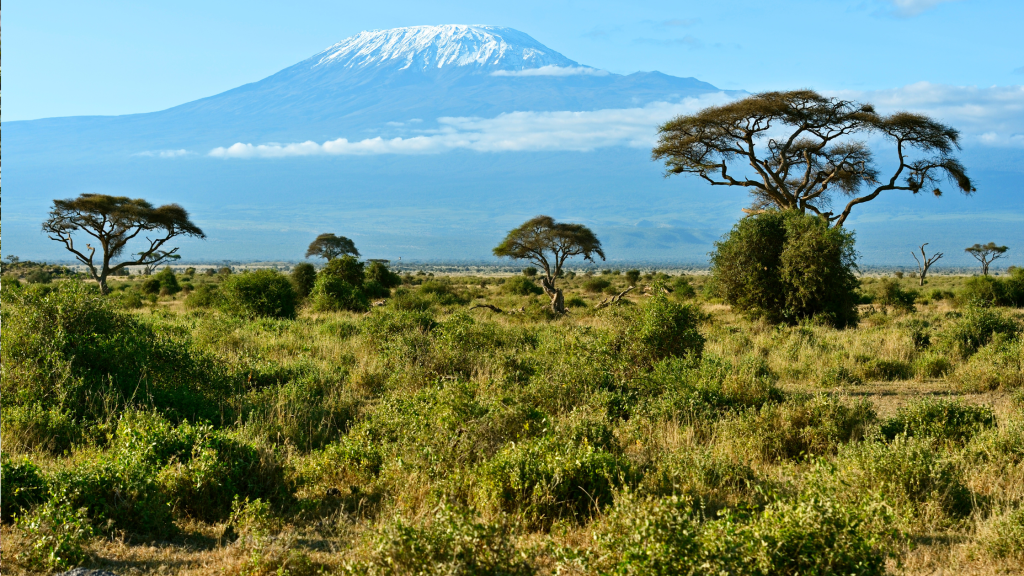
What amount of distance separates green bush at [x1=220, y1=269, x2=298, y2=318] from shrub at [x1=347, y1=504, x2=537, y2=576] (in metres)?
16.1

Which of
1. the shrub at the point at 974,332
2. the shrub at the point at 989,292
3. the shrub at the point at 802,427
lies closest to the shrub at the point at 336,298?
the shrub at the point at 974,332

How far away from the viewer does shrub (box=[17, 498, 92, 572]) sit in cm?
366

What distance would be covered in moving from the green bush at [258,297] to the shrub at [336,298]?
1.22 m

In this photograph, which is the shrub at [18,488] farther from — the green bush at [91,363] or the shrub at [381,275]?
the shrub at [381,275]

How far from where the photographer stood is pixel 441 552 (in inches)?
132

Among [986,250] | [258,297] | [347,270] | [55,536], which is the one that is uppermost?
[986,250]

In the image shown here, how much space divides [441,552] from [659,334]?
244 inches

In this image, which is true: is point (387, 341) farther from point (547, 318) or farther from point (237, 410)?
point (547, 318)

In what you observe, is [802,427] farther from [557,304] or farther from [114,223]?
[114,223]

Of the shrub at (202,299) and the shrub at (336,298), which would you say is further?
the shrub at (202,299)

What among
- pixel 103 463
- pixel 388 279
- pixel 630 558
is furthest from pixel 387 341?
pixel 388 279

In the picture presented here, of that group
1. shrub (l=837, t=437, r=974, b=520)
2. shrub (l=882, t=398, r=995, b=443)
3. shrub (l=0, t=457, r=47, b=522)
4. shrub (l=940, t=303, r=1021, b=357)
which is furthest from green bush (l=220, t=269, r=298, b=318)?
shrub (l=837, t=437, r=974, b=520)

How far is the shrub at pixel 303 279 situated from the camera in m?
27.6

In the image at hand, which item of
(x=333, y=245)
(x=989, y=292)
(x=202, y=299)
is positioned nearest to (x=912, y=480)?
(x=202, y=299)
